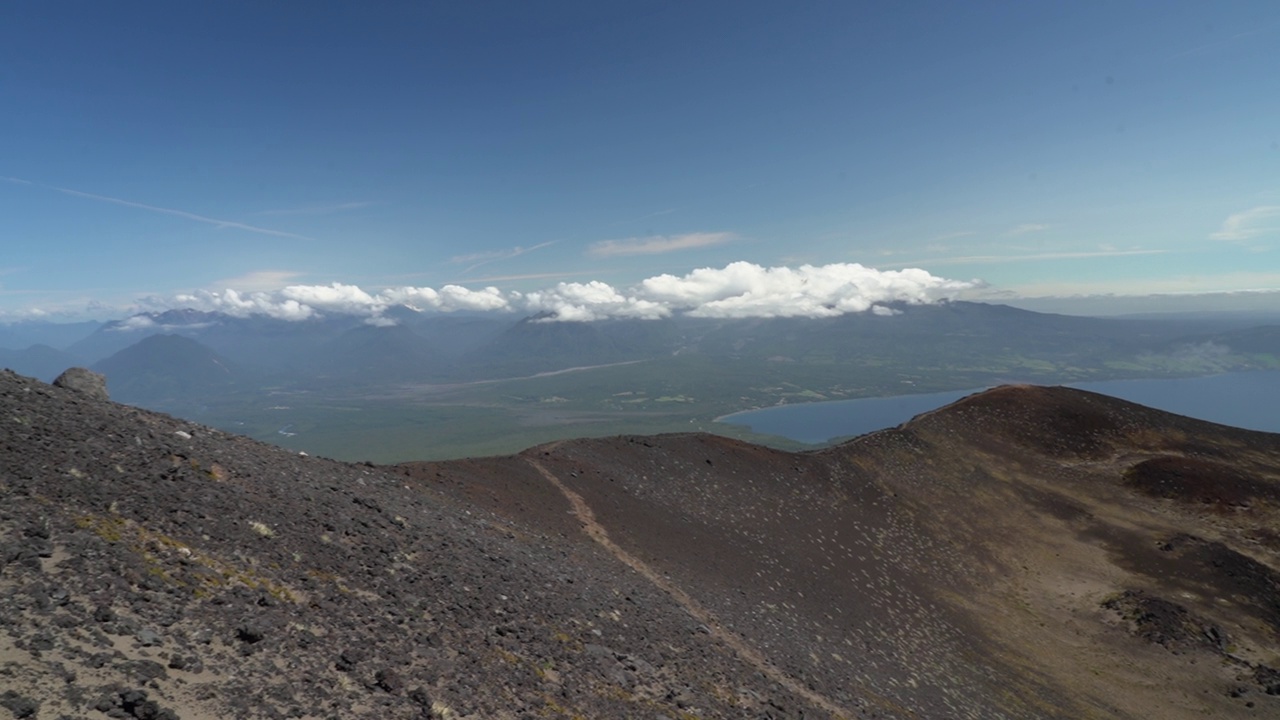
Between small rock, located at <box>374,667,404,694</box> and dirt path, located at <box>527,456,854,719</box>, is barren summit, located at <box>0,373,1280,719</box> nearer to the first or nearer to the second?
small rock, located at <box>374,667,404,694</box>

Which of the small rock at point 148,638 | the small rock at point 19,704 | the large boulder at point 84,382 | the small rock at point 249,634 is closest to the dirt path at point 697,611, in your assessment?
the small rock at point 249,634

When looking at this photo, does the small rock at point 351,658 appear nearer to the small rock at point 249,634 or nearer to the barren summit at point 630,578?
the barren summit at point 630,578

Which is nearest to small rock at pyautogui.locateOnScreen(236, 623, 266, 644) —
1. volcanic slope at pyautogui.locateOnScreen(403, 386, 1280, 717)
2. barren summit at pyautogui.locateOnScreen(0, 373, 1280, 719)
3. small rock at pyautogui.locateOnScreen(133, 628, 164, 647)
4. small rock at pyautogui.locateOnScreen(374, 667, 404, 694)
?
barren summit at pyautogui.locateOnScreen(0, 373, 1280, 719)

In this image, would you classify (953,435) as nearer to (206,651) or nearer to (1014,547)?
(1014,547)

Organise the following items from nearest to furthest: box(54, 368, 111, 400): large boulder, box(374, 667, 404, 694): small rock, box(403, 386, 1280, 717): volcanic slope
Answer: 1. box(374, 667, 404, 694): small rock
2. box(54, 368, 111, 400): large boulder
3. box(403, 386, 1280, 717): volcanic slope

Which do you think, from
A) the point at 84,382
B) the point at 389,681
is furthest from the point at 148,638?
the point at 84,382

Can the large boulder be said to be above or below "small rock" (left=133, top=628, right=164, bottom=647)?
above

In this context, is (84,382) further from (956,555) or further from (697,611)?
(956,555)
